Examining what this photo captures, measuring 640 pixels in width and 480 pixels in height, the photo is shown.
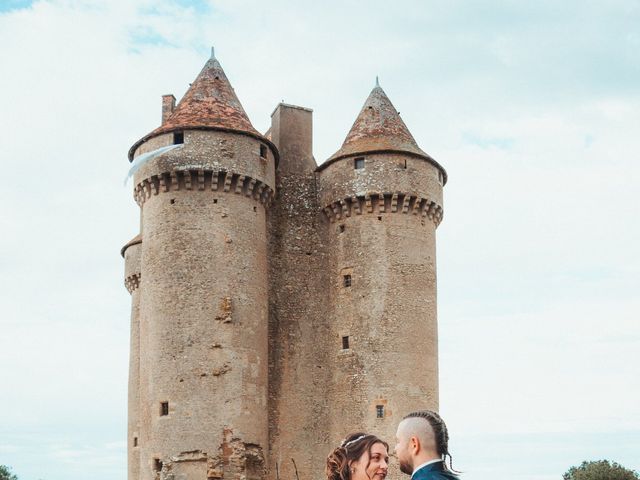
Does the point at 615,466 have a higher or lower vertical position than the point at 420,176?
lower

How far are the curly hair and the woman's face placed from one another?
0.10 ft

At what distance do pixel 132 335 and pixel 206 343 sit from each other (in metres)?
8.68

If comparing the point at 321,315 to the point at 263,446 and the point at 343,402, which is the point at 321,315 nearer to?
the point at 343,402

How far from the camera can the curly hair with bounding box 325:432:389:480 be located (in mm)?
6914

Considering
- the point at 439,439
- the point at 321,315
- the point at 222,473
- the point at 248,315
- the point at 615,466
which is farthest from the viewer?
the point at 615,466

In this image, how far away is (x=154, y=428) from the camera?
29203 millimetres

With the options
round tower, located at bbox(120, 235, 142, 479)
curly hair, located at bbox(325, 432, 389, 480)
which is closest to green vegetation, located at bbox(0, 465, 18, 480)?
round tower, located at bbox(120, 235, 142, 479)

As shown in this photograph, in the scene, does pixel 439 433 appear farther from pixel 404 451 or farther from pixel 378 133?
pixel 378 133

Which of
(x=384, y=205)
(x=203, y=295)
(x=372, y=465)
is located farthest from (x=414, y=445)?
(x=384, y=205)

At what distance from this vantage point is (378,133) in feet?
113

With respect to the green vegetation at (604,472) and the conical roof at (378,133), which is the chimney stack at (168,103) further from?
the green vegetation at (604,472)

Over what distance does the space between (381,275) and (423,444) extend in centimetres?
2597

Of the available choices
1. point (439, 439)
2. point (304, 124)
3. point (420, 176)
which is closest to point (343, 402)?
point (420, 176)

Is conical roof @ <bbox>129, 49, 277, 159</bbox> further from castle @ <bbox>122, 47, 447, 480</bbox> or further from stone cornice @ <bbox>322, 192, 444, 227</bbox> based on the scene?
stone cornice @ <bbox>322, 192, 444, 227</bbox>
